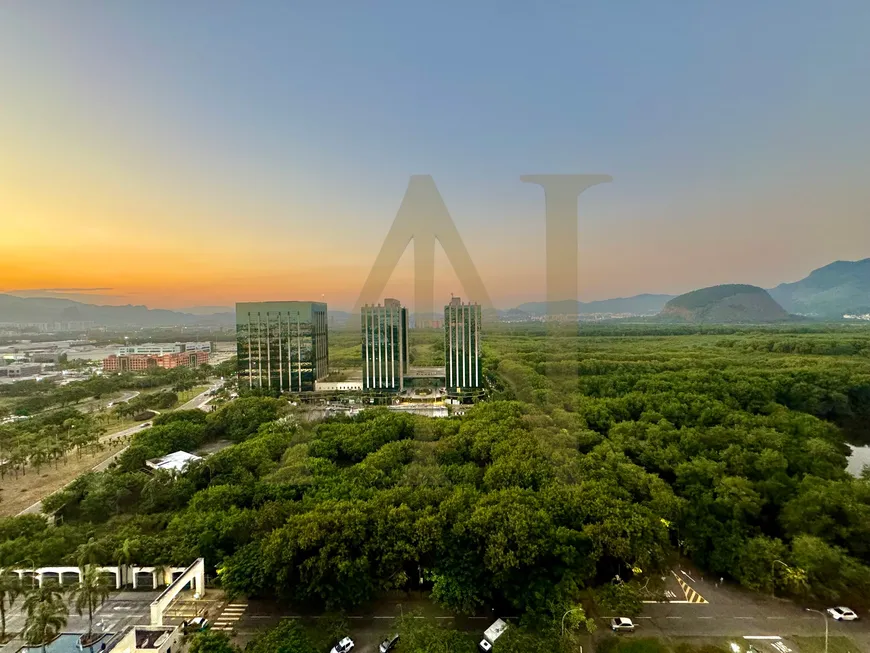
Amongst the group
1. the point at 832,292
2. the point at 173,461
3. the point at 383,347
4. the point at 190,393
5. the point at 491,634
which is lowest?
the point at 190,393

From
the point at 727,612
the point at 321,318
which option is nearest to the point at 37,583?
the point at 727,612

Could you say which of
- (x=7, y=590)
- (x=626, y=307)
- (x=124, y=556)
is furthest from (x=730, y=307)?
(x=7, y=590)

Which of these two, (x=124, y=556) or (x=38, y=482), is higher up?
(x=124, y=556)

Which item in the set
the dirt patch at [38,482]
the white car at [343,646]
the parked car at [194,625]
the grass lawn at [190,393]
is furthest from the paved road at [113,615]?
the grass lawn at [190,393]

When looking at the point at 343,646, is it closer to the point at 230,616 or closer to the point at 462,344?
the point at 230,616

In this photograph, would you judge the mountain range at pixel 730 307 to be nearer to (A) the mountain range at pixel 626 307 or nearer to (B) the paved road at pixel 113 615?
(A) the mountain range at pixel 626 307
